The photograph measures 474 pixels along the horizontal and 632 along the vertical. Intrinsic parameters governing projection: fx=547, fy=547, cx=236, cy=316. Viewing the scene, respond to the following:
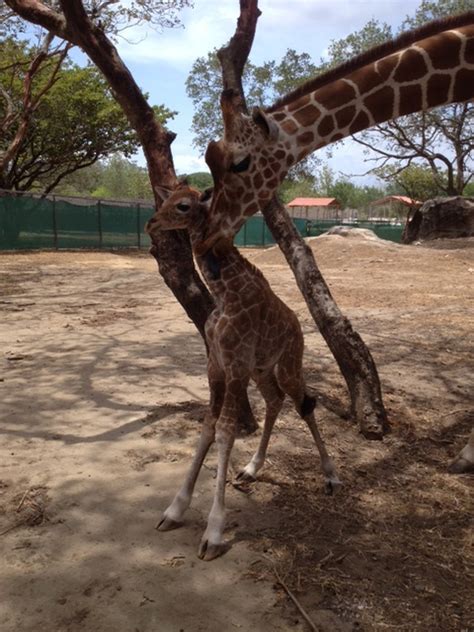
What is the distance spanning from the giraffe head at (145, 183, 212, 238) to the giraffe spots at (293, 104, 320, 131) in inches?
23.4

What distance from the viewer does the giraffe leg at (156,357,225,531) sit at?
9.96ft

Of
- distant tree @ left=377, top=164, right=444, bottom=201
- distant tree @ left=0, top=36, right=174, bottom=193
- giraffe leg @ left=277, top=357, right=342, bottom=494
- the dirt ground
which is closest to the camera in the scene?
the dirt ground

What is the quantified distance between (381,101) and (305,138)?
43cm

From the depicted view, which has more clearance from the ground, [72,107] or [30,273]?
[72,107]

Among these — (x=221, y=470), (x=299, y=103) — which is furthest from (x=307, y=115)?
(x=221, y=470)

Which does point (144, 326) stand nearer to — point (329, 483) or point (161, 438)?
point (161, 438)

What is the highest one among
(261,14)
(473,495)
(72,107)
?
(72,107)

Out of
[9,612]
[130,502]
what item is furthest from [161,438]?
[9,612]

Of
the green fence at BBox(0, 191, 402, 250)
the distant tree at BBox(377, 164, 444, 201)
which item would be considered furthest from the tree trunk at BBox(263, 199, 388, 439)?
the distant tree at BBox(377, 164, 444, 201)

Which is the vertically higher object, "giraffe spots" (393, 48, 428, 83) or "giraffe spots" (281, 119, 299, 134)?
"giraffe spots" (393, 48, 428, 83)

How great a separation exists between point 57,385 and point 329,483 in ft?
10.0

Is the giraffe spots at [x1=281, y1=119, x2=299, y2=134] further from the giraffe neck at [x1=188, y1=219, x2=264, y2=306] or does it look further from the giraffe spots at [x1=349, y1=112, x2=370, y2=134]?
the giraffe neck at [x1=188, y1=219, x2=264, y2=306]

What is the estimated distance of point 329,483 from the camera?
3504mm

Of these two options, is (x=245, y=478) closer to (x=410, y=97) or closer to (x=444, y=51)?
(x=410, y=97)
